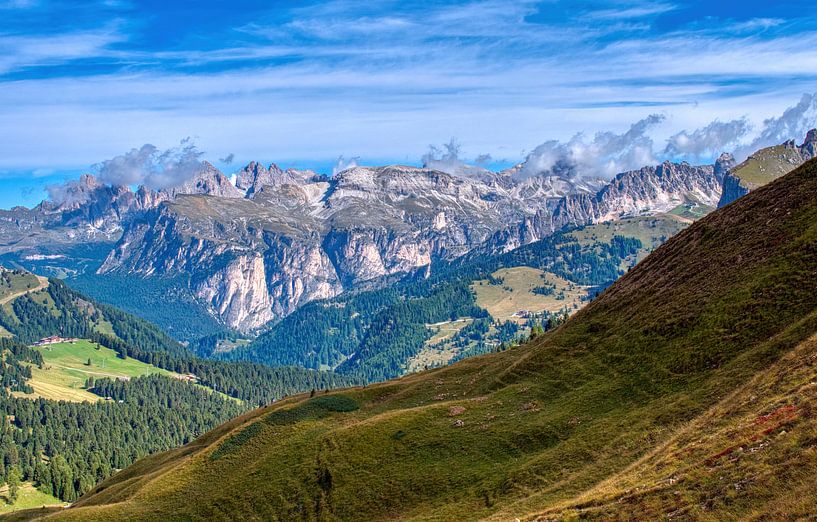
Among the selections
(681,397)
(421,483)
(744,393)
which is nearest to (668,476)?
(744,393)

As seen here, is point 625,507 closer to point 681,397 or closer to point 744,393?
point 744,393

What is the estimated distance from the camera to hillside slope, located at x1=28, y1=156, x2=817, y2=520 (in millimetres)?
62406

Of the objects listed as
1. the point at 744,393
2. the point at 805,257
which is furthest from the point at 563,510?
the point at 805,257

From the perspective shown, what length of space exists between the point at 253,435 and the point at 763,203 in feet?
322

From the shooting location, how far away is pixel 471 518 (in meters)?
70.6

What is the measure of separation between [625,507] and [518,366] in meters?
64.6

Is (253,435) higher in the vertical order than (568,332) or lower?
lower

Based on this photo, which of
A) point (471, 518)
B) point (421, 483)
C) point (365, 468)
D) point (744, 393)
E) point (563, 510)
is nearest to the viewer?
point (563, 510)

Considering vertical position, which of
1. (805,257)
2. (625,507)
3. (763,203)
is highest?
(763,203)

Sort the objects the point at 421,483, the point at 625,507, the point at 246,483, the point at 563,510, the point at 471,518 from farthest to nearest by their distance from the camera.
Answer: the point at 246,483 < the point at 421,483 < the point at 471,518 < the point at 563,510 < the point at 625,507

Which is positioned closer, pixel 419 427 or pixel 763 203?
pixel 419 427

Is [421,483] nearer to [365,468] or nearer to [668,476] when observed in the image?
[365,468]

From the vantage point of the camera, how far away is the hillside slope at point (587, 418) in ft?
205

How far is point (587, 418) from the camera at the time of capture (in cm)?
8238
